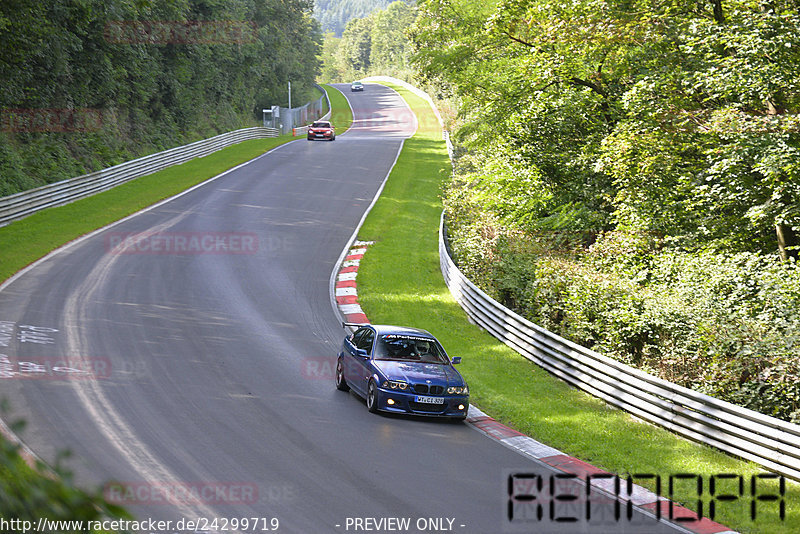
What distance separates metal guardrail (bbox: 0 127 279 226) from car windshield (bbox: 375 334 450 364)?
60.4ft

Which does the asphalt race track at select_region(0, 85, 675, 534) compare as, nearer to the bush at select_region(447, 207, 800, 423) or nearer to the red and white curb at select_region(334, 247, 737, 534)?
the red and white curb at select_region(334, 247, 737, 534)

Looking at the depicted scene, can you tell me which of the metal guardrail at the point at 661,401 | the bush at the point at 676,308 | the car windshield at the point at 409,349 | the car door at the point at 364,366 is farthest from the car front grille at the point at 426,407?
the bush at the point at 676,308

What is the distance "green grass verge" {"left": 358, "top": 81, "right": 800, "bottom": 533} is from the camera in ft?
33.5

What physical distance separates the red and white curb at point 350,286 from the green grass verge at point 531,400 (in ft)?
0.87

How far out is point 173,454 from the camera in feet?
33.1

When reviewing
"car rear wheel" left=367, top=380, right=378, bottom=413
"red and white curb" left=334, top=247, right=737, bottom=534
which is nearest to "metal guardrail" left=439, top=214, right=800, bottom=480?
"red and white curb" left=334, top=247, right=737, bottom=534

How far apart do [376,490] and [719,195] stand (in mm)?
11602

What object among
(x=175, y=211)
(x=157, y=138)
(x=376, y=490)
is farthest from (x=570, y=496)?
(x=157, y=138)

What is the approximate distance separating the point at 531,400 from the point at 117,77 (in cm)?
3404

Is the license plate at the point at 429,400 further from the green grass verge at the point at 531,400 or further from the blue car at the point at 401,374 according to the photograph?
the green grass verge at the point at 531,400

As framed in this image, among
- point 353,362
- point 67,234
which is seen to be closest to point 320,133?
point 67,234

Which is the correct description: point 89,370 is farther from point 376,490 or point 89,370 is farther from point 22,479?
point 22,479

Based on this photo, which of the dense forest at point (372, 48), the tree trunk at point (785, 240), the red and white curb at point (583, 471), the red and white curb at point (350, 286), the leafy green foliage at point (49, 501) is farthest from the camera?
the dense forest at point (372, 48)

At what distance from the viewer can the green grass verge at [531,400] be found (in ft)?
33.5
